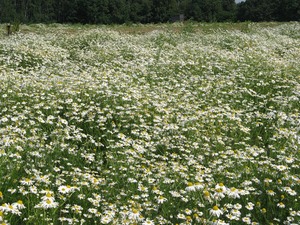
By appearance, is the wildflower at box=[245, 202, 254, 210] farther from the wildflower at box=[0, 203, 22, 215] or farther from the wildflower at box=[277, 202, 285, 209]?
the wildflower at box=[0, 203, 22, 215]

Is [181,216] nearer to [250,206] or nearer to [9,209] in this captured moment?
[250,206]

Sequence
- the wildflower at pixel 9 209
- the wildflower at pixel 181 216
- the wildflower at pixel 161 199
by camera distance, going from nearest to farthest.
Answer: the wildflower at pixel 9 209
the wildflower at pixel 181 216
the wildflower at pixel 161 199

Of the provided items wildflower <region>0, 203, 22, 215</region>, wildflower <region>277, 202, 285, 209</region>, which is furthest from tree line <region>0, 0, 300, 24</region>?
wildflower <region>0, 203, 22, 215</region>

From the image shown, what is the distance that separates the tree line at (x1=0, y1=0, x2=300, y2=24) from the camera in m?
Result: 68.6

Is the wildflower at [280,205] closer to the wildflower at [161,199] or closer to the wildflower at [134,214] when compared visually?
the wildflower at [161,199]

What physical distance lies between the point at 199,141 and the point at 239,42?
407 inches

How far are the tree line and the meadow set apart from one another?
193 ft

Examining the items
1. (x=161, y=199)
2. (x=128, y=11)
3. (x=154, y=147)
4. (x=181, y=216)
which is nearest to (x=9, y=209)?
(x=161, y=199)

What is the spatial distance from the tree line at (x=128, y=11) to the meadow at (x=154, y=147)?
5896cm

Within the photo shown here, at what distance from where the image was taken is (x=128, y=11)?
266 feet

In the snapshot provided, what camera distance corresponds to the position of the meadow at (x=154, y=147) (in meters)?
3.53

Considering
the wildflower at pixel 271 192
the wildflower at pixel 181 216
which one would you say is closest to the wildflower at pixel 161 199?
the wildflower at pixel 181 216

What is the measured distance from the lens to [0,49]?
11648 millimetres

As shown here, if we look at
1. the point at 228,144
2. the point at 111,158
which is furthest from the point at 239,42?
the point at 111,158
